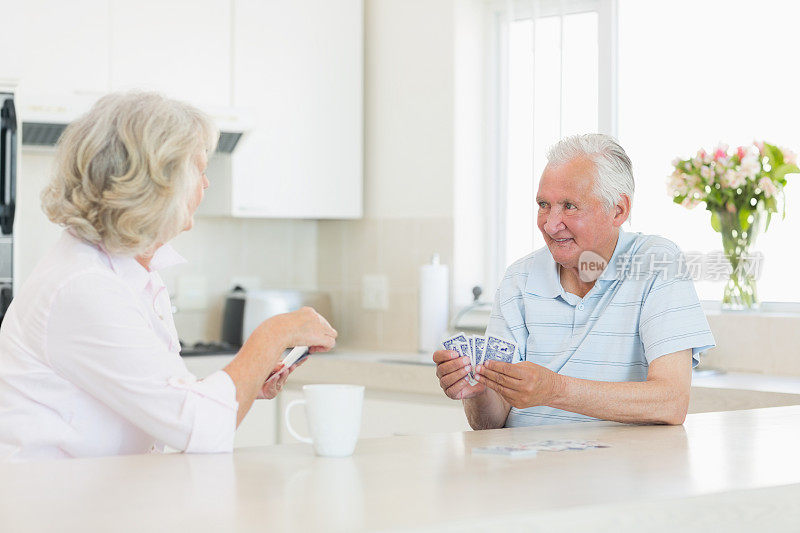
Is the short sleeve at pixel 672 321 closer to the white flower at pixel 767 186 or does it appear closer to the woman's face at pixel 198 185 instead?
the woman's face at pixel 198 185

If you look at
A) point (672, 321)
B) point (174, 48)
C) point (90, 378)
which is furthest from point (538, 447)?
point (174, 48)

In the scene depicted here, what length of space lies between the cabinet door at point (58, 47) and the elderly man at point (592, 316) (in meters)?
1.84

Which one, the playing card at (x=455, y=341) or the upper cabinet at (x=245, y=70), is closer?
the playing card at (x=455, y=341)

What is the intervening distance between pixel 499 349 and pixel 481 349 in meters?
0.04

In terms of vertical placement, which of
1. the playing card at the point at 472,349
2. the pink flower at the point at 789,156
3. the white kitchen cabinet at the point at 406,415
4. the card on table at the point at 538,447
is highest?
the pink flower at the point at 789,156

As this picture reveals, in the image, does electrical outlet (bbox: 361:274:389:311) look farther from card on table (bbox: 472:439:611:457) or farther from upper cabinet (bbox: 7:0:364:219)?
card on table (bbox: 472:439:611:457)

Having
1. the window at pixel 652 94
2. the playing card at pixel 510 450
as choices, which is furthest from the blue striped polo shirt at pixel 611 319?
Answer: the window at pixel 652 94

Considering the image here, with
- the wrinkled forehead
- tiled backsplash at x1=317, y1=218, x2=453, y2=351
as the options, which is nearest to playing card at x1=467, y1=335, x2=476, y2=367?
the wrinkled forehead

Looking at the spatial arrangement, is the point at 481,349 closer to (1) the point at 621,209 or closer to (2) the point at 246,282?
(1) the point at 621,209

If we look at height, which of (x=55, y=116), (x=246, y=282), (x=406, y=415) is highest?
(x=55, y=116)

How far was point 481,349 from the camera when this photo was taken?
76.8 inches

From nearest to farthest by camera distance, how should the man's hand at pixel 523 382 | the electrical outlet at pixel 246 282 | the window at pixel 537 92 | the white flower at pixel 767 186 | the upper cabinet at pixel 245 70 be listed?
the man's hand at pixel 523 382 < the white flower at pixel 767 186 < the upper cabinet at pixel 245 70 < the window at pixel 537 92 < the electrical outlet at pixel 246 282

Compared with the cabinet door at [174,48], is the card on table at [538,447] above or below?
below

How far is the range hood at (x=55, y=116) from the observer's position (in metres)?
Result: 3.33
